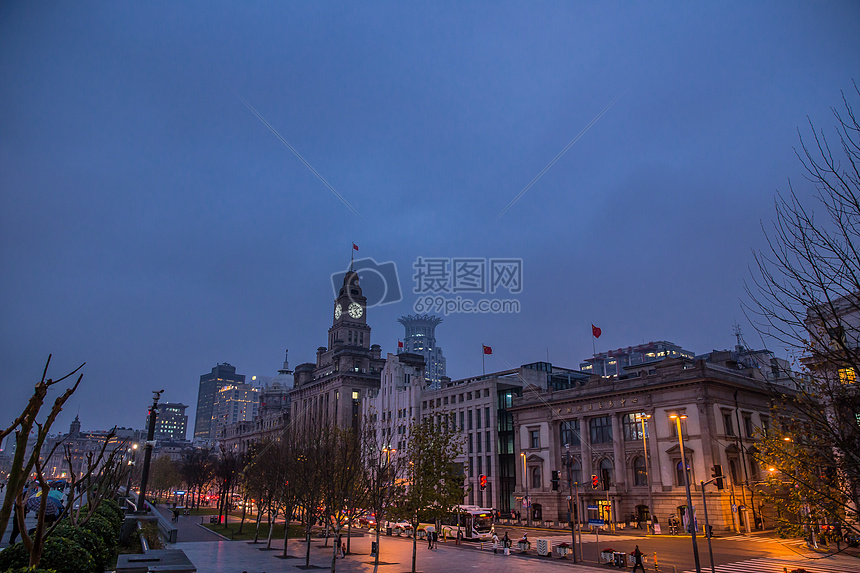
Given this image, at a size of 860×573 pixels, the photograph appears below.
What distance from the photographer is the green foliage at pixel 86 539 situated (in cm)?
1856

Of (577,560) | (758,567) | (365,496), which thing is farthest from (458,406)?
(758,567)

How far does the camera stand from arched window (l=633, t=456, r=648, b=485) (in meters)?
61.5

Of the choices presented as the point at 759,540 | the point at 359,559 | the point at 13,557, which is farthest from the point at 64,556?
the point at 759,540

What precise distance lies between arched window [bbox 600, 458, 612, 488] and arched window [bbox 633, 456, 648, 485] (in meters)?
3.06

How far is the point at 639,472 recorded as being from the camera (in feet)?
204

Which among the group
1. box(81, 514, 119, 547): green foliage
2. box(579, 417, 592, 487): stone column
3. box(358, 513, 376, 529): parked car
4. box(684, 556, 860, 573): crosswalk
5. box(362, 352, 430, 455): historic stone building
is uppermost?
box(362, 352, 430, 455): historic stone building

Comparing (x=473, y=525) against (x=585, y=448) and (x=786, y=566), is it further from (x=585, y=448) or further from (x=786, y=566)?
(x=786, y=566)

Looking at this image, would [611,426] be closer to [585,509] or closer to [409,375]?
[585,509]

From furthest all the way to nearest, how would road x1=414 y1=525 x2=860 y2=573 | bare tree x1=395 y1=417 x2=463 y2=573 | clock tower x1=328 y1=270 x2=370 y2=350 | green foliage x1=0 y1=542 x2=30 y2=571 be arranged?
1. clock tower x1=328 y1=270 x2=370 y2=350
2. road x1=414 y1=525 x2=860 y2=573
3. bare tree x1=395 y1=417 x2=463 y2=573
4. green foliage x1=0 y1=542 x2=30 y2=571

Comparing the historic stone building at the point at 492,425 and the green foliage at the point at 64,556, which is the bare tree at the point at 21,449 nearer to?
the green foliage at the point at 64,556

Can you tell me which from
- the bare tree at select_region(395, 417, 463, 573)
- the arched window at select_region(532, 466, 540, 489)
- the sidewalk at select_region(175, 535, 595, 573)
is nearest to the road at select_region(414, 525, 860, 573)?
the sidewalk at select_region(175, 535, 595, 573)

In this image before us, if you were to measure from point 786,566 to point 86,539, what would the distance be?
34.9 m

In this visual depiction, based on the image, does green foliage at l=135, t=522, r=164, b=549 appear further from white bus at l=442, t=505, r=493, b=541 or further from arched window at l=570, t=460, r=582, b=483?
arched window at l=570, t=460, r=582, b=483

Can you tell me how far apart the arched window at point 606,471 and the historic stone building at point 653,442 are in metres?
0.12
